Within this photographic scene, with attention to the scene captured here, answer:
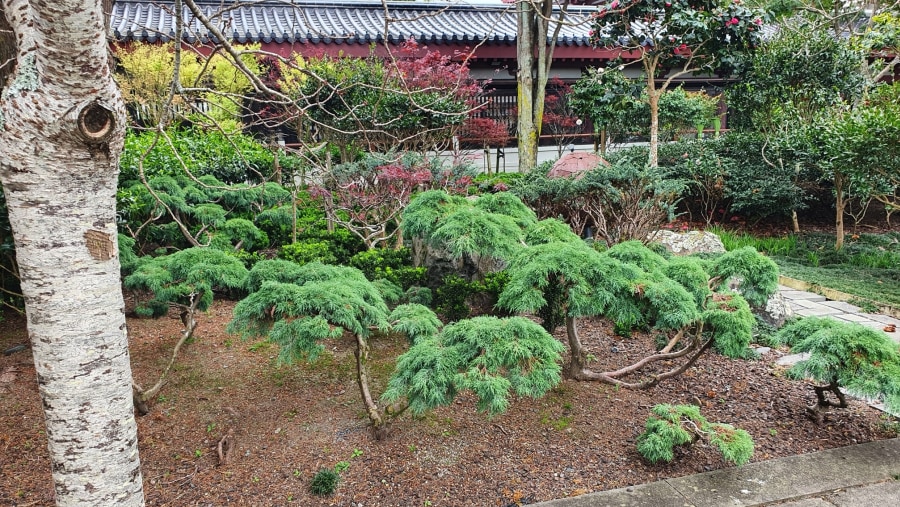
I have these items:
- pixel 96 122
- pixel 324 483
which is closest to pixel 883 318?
pixel 324 483

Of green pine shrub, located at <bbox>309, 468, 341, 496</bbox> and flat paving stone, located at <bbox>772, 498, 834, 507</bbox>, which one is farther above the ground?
green pine shrub, located at <bbox>309, 468, 341, 496</bbox>

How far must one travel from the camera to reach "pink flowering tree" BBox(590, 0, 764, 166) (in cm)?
741

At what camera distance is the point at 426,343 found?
2697mm

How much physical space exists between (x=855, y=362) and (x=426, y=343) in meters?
2.20

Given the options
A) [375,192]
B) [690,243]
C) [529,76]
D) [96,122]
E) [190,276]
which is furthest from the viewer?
[529,76]

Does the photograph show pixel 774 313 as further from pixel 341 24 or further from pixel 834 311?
pixel 341 24

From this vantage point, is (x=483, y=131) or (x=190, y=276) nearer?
(x=190, y=276)

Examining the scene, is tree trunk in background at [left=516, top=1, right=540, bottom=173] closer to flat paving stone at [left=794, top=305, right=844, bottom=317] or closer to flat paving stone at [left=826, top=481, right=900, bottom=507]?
flat paving stone at [left=794, top=305, right=844, bottom=317]

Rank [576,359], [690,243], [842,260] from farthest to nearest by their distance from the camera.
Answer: [842,260] → [690,243] → [576,359]

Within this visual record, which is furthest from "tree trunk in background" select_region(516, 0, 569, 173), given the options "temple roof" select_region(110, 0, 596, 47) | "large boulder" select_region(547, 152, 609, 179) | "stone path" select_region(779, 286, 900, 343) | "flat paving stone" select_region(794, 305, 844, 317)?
"flat paving stone" select_region(794, 305, 844, 317)

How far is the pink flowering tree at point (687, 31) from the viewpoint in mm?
7410

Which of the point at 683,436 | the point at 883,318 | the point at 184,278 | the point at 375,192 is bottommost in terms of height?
the point at 883,318

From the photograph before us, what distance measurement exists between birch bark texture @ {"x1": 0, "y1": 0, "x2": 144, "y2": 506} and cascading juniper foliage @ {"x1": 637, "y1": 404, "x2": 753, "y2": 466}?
88.4 inches

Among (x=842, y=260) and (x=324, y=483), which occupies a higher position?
(x=842, y=260)
